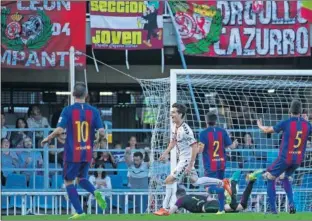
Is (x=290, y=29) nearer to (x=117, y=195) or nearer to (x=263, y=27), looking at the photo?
(x=263, y=27)

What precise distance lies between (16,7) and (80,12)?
1454 millimetres

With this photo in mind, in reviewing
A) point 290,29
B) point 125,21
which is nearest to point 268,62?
point 290,29

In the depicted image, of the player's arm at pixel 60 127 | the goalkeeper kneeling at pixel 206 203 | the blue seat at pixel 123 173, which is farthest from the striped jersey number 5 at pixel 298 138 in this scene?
the blue seat at pixel 123 173

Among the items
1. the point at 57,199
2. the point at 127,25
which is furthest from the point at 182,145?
the point at 127,25

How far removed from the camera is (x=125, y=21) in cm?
2148

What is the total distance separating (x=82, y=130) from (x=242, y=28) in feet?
29.7

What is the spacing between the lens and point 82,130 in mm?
13570

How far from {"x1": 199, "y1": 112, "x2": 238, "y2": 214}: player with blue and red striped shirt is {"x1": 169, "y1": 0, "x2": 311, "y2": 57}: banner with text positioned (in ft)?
18.9

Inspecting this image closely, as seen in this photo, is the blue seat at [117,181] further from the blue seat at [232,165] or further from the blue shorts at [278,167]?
the blue shorts at [278,167]

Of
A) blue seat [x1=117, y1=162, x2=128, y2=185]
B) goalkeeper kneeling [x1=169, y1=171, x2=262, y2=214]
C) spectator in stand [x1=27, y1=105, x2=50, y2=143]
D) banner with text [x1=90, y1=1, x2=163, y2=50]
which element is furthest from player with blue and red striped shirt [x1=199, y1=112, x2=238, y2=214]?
spectator in stand [x1=27, y1=105, x2=50, y2=143]

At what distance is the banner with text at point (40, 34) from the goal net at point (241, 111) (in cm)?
241

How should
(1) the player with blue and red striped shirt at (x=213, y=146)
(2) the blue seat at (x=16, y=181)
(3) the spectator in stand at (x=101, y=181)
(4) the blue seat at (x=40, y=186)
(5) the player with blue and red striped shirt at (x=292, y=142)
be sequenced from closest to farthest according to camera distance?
(5) the player with blue and red striped shirt at (x=292, y=142) → (1) the player with blue and red striped shirt at (x=213, y=146) → (4) the blue seat at (x=40, y=186) → (2) the blue seat at (x=16, y=181) → (3) the spectator in stand at (x=101, y=181)

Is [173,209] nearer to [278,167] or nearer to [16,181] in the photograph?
[278,167]

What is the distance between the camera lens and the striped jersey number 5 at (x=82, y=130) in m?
13.5
